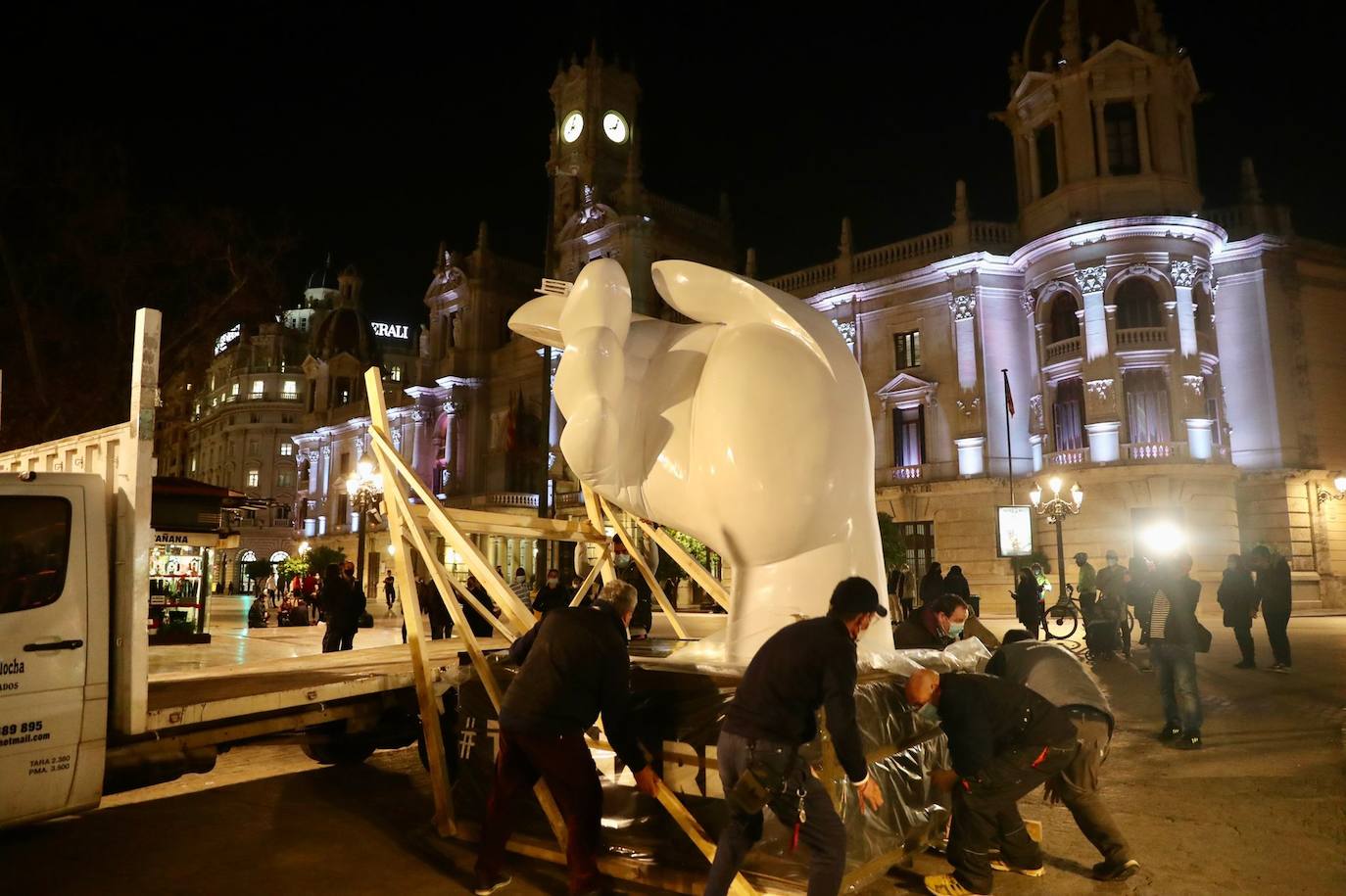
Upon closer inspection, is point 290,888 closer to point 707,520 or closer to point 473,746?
point 473,746

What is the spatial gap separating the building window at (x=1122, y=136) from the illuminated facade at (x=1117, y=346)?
52 mm

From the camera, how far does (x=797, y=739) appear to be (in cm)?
353

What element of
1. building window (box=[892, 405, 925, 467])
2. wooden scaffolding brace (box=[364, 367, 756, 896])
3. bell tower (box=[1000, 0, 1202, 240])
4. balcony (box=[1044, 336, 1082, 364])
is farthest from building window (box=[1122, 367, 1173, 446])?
wooden scaffolding brace (box=[364, 367, 756, 896])

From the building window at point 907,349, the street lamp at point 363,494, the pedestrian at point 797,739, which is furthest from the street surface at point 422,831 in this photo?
the building window at point 907,349

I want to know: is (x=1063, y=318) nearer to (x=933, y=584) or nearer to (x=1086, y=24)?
Result: (x=1086, y=24)

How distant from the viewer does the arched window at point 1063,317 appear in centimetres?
2483

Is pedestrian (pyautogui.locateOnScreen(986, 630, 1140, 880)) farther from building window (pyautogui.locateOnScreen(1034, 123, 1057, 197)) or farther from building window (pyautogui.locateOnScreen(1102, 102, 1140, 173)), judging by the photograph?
building window (pyautogui.locateOnScreen(1034, 123, 1057, 197))

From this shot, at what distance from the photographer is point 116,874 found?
4652mm

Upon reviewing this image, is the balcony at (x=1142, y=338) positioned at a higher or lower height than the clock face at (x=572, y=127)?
lower

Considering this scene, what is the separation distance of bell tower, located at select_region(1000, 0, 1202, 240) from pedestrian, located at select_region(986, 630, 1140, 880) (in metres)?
22.5

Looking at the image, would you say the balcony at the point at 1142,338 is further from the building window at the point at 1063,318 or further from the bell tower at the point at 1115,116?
the bell tower at the point at 1115,116

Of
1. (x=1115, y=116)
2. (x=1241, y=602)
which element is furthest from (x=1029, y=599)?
(x=1115, y=116)

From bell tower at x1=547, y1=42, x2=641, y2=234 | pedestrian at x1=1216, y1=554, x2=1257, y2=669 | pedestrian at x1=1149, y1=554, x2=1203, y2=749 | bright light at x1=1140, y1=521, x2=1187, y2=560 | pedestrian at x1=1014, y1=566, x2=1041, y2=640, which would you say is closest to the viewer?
pedestrian at x1=1149, y1=554, x2=1203, y2=749

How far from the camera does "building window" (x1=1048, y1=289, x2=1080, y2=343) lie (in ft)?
81.5
